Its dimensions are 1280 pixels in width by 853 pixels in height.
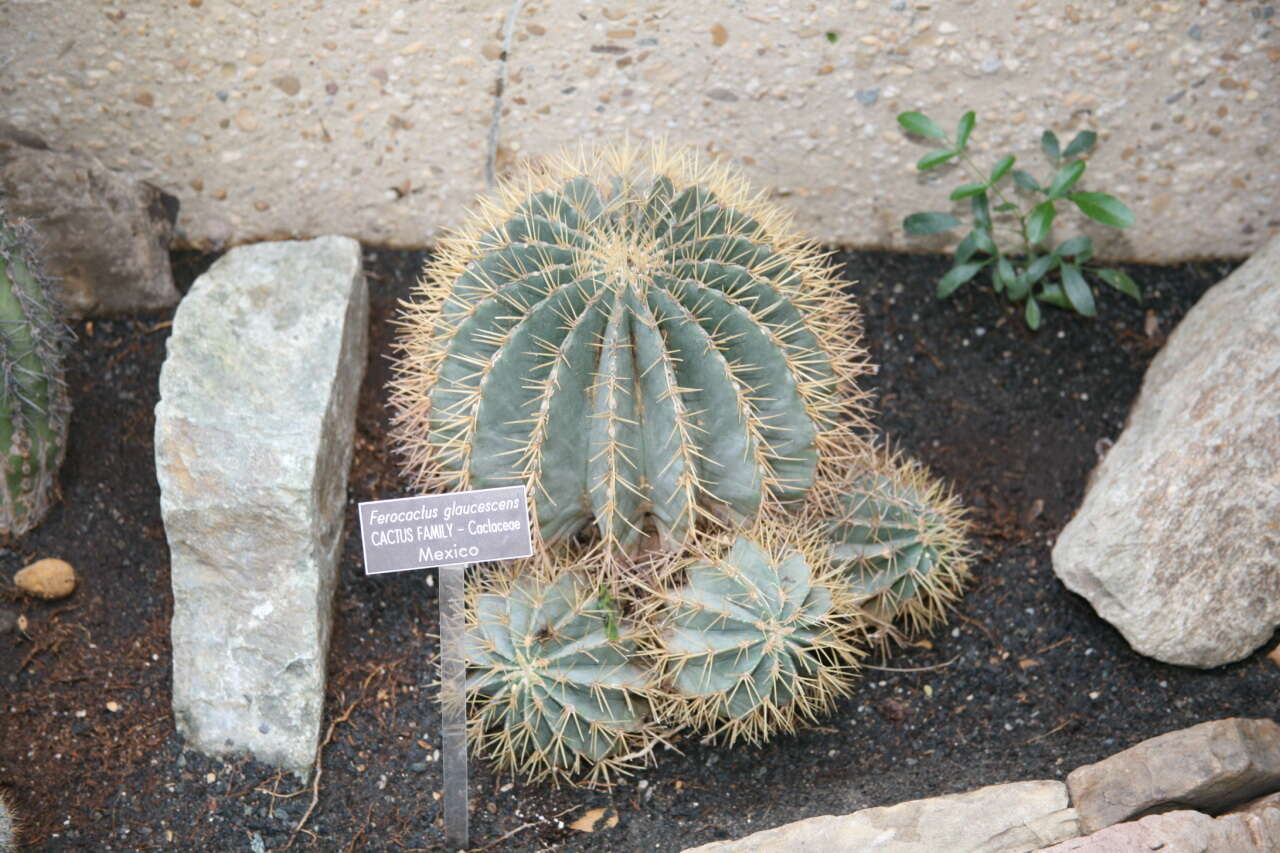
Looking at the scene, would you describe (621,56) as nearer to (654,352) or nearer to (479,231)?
(479,231)

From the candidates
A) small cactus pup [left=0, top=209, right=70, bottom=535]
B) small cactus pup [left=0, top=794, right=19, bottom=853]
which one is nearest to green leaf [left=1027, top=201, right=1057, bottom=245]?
small cactus pup [left=0, top=209, right=70, bottom=535]

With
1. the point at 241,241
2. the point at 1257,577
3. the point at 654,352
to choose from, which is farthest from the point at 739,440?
the point at 241,241

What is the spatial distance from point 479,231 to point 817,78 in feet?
4.01

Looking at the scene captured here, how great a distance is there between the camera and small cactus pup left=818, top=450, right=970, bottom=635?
2887 mm

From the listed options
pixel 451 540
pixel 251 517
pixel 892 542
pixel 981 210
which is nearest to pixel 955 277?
pixel 981 210

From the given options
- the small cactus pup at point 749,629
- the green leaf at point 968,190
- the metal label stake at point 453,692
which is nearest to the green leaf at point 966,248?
the green leaf at point 968,190

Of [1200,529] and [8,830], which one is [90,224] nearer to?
[8,830]

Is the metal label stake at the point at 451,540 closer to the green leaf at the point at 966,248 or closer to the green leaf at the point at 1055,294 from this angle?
the green leaf at the point at 966,248

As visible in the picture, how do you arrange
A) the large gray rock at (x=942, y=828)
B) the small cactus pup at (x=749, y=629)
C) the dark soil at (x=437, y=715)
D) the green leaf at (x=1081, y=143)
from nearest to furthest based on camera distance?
the large gray rock at (x=942, y=828)
the small cactus pup at (x=749, y=629)
the dark soil at (x=437, y=715)
the green leaf at (x=1081, y=143)

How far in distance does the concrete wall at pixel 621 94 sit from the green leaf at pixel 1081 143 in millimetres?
129

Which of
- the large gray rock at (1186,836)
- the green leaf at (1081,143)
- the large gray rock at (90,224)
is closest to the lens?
the large gray rock at (1186,836)

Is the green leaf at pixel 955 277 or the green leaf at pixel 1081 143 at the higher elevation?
the green leaf at pixel 1081 143

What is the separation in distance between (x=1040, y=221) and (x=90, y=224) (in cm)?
264

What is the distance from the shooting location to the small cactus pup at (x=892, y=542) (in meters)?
2.89
